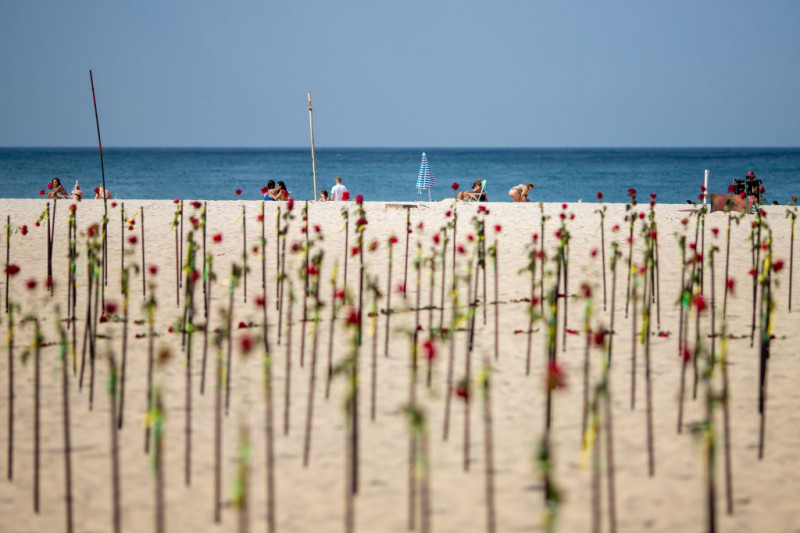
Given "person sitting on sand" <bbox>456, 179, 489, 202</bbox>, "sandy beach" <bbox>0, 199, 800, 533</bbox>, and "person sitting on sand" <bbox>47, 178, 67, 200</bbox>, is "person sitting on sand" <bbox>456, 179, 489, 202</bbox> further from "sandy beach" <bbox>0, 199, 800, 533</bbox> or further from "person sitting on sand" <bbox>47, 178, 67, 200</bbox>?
"sandy beach" <bbox>0, 199, 800, 533</bbox>

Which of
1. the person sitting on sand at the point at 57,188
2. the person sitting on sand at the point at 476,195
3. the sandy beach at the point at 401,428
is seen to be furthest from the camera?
the person sitting on sand at the point at 476,195

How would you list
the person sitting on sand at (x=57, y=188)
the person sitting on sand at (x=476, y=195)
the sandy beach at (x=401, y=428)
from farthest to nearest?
the person sitting on sand at (x=476, y=195) → the person sitting on sand at (x=57, y=188) → the sandy beach at (x=401, y=428)

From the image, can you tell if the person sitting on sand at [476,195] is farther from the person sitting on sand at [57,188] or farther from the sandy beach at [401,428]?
the sandy beach at [401,428]

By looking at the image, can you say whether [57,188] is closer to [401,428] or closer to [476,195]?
[476,195]

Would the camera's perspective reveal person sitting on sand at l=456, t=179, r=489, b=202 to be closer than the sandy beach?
No

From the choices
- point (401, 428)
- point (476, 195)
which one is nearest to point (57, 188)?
point (476, 195)

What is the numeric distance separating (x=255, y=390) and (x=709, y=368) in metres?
3.41

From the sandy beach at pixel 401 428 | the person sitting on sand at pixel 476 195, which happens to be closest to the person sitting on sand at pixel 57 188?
the person sitting on sand at pixel 476 195

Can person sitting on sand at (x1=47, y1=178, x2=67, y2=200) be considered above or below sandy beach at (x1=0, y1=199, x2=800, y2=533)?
above

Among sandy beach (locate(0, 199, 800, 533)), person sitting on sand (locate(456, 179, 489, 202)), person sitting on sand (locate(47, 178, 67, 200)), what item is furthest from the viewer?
person sitting on sand (locate(456, 179, 489, 202))

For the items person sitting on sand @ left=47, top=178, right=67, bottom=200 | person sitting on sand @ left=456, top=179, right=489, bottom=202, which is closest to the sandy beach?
person sitting on sand @ left=47, top=178, right=67, bottom=200

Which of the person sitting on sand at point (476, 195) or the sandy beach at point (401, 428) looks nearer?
the sandy beach at point (401, 428)

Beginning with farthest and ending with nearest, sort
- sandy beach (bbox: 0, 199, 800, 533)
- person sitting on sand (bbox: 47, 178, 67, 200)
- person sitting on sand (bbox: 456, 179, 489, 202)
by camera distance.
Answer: person sitting on sand (bbox: 456, 179, 489, 202), person sitting on sand (bbox: 47, 178, 67, 200), sandy beach (bbox: 0, 199, 800, 533)

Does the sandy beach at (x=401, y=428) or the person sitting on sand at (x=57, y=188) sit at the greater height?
the person sitting on sand at (x=57, y=188)
